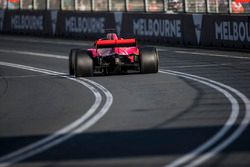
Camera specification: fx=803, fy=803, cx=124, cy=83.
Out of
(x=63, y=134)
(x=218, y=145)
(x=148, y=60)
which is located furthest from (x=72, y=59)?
(x=218, y=145)

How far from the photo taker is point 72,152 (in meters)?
9.81

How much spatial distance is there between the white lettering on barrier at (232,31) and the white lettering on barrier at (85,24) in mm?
9717

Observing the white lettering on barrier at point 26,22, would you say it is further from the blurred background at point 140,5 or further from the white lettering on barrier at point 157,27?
the white lettering on barrier at point 157,27

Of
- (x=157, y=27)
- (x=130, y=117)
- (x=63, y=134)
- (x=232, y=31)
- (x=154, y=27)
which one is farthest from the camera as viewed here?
(x=154, y=27)

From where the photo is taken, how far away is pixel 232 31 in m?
26.8

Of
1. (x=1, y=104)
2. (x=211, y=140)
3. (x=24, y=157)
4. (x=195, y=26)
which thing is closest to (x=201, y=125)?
(x=211, y=140)

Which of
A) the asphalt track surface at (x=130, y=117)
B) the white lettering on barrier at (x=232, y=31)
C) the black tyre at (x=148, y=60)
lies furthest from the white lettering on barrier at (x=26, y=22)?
the black tyre at (x=148, y=60)

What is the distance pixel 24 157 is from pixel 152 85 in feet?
27.0

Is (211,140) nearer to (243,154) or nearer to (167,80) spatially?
(243,154)

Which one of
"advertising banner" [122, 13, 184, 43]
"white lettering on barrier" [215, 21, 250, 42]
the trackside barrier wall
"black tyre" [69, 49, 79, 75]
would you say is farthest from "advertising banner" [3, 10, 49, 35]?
"black tyre" [69, 49, 79, 75]

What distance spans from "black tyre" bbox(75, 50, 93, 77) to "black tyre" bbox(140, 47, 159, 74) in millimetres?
1275

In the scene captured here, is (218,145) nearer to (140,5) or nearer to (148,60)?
(148,60)

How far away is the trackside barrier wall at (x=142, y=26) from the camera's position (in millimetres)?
27125

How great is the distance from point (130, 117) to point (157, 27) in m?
19.6
